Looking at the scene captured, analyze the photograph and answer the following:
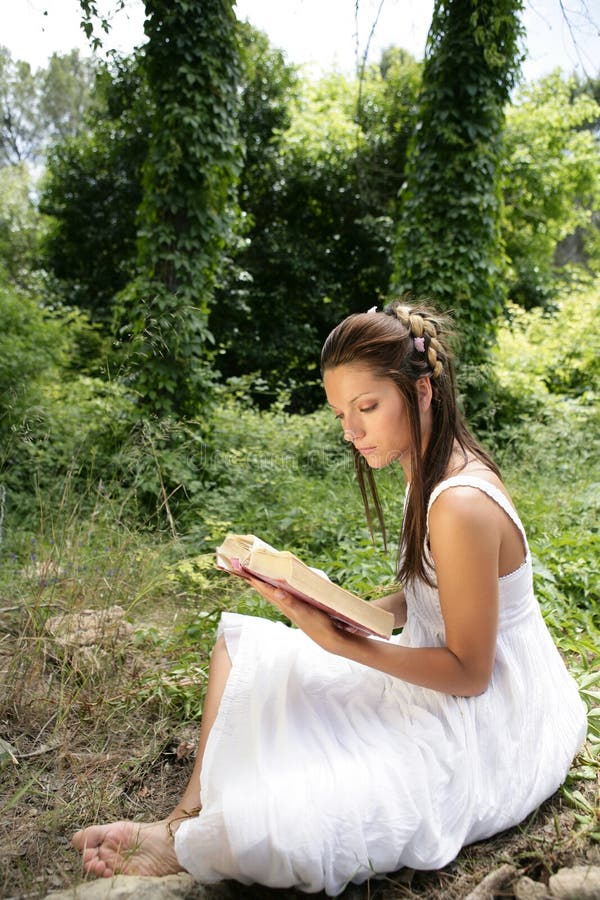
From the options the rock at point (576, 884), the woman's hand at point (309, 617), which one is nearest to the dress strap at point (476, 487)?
the woman's hand at point (309, 617)

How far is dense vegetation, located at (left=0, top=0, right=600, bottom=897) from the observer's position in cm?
225

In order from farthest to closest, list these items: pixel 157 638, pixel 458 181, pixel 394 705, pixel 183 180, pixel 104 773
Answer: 1. pixel 458 181
2. pixel 183 180
3. pixel 157 638
4. pixel 104 773
5. pixel 394 705

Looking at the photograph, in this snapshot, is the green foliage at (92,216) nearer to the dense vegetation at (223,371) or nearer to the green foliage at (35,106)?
the dense vegetation at (223,371)

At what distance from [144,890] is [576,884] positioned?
0.91m

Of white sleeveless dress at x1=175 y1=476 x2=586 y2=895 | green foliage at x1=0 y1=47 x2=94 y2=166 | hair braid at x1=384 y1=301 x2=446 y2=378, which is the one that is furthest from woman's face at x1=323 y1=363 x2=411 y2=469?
green foliage at x1=0 y1=47 x2=94 y2=166

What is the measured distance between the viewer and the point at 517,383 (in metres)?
6.83

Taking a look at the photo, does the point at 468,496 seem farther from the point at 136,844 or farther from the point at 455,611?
the point at 136,844

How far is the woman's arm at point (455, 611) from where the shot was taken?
141 centimetres

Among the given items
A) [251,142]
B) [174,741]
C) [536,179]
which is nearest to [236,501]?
[174,741]

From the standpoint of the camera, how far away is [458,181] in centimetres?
647

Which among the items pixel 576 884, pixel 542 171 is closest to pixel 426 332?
pixel 576 884

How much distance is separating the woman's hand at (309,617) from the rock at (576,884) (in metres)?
0.65

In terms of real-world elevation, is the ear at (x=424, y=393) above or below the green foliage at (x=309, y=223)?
below

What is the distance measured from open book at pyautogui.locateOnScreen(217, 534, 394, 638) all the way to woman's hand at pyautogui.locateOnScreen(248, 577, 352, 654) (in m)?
0.02
